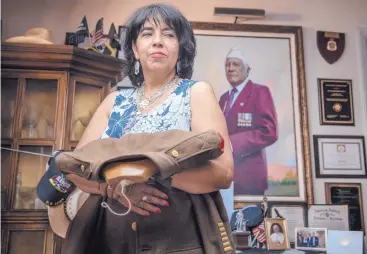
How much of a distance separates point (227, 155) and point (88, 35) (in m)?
1.64

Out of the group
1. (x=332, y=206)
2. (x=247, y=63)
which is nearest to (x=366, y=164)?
(x=332, y=206)

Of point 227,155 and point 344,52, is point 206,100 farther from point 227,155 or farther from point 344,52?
point 344,52

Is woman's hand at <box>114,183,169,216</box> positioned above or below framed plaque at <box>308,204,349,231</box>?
above

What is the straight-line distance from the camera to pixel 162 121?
721mm

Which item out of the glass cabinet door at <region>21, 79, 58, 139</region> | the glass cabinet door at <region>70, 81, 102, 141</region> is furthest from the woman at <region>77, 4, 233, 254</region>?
the glass cabinet door at <region>21, 79, 58, 139</region>

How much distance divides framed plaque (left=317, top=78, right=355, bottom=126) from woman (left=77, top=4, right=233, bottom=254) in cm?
168

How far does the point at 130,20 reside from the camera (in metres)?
0.84

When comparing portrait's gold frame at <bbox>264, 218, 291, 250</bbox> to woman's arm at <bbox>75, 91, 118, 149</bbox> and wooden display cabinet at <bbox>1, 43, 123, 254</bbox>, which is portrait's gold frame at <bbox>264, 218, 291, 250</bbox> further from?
woman's arm at <bbox>75, 91, 118, 149</bbox>

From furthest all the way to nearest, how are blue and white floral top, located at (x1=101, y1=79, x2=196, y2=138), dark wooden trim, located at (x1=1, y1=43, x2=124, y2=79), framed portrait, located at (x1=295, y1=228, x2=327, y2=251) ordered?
framed portrait, located at (x1=295, y1=228, x2=327, y2=251)
dark wooden trim, located at (x1=1, y1=43, x2=124, y2=79)
blue and white floral top, located at (x1=101, y1=79, x2=196, y2=138)

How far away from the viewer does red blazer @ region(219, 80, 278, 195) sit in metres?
2.17

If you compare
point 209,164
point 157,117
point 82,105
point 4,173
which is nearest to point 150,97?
point 157,117

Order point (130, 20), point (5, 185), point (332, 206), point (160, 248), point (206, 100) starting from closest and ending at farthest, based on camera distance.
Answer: point (160, 248) < point (206, 100) < point (130, 20) < point (5, 185) < point (332, 206)

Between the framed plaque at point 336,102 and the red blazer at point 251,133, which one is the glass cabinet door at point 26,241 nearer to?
the red blazer at point 251,133

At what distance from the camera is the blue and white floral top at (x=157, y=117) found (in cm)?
72
